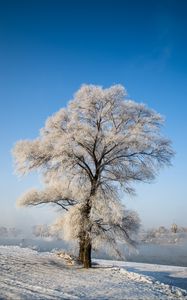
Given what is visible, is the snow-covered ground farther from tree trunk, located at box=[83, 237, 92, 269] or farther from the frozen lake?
the frozen lake

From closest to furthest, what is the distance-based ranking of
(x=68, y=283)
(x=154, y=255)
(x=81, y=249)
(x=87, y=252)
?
1. (x=68, y=283)
2. (x=87, y=252)
3. (x=81, y=249)
4. (x=154, y=255)

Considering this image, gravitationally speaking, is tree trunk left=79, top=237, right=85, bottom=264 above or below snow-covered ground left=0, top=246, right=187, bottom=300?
above

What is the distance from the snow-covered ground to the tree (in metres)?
2.21

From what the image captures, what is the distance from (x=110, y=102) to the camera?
21.8 metres

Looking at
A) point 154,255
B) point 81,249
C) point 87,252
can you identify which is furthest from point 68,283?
point 154,255

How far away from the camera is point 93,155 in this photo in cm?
2148

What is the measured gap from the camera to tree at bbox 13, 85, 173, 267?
66.9ft

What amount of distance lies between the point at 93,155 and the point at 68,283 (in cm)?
841

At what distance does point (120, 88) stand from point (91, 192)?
261 inches

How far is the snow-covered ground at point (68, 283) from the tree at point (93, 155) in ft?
7.26

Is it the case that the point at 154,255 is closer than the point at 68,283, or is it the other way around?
the point at 68,283

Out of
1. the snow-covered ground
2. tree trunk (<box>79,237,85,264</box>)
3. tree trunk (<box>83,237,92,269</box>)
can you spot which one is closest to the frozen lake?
tree trunk (<box>79,237,85,264</box>)

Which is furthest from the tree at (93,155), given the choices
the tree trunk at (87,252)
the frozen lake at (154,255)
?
the frozen lake at (154,255)

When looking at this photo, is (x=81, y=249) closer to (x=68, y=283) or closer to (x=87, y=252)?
(x=87, y=252)
